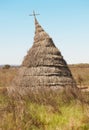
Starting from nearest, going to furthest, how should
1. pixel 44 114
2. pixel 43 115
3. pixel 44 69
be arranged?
pixel 43 115 < pixel 44 114 < pixel 44 69

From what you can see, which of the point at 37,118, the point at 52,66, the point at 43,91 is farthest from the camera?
the point at 52,66

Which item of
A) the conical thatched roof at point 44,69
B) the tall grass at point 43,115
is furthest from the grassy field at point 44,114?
the conical thatched roof at point 44,69

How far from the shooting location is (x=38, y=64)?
1523cm

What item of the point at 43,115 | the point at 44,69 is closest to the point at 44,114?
the point at 43,115

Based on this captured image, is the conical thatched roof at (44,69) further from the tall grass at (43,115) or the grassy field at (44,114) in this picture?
the tall grass at (43,115)

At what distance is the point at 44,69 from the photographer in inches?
594

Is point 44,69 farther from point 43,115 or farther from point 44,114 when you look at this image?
point 43,115

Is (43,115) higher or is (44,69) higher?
(44,69)

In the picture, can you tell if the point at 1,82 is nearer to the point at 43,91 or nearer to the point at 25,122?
the point at 43,91

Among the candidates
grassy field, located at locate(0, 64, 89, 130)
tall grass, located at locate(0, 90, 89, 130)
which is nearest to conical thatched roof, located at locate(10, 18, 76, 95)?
grassy field, located at locate(0, 64, 89, 130)

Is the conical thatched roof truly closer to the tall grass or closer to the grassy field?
the grassy field

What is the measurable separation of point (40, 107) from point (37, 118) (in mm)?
1277

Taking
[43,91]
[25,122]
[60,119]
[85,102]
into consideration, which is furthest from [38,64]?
[25,122]

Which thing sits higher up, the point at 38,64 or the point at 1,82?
the point at 38,64
